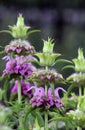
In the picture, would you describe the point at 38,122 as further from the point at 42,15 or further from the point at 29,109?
the point at 42,15

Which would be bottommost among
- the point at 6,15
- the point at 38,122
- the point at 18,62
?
the point at 38,122

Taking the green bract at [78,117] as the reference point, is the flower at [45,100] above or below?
above

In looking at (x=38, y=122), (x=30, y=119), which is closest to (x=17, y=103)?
(x=30, y=119)

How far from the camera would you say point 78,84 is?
2.60 meters

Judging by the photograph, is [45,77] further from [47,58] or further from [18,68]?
[18,68]

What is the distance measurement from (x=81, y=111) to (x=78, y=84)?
0.26 meters

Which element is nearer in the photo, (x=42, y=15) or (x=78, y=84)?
(x=78, y=84)

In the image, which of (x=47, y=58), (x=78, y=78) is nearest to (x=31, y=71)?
(x=78, y=78)

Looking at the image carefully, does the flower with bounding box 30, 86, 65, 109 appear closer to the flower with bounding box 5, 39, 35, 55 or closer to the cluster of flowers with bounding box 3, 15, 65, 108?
the cluster of flowers with bounding box 3, 15, 65, 108

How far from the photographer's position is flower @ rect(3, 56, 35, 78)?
269 centimetres

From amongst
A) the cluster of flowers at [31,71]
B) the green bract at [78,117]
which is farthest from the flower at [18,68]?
the green bract at [78,117]

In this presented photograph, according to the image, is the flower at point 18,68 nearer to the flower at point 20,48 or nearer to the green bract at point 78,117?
the flower at point 20,48

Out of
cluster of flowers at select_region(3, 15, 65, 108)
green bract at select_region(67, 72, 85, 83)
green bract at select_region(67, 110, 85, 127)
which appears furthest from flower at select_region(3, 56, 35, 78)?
green bract at select_region(67, 110, 85, 127)

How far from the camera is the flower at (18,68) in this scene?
106 inches
